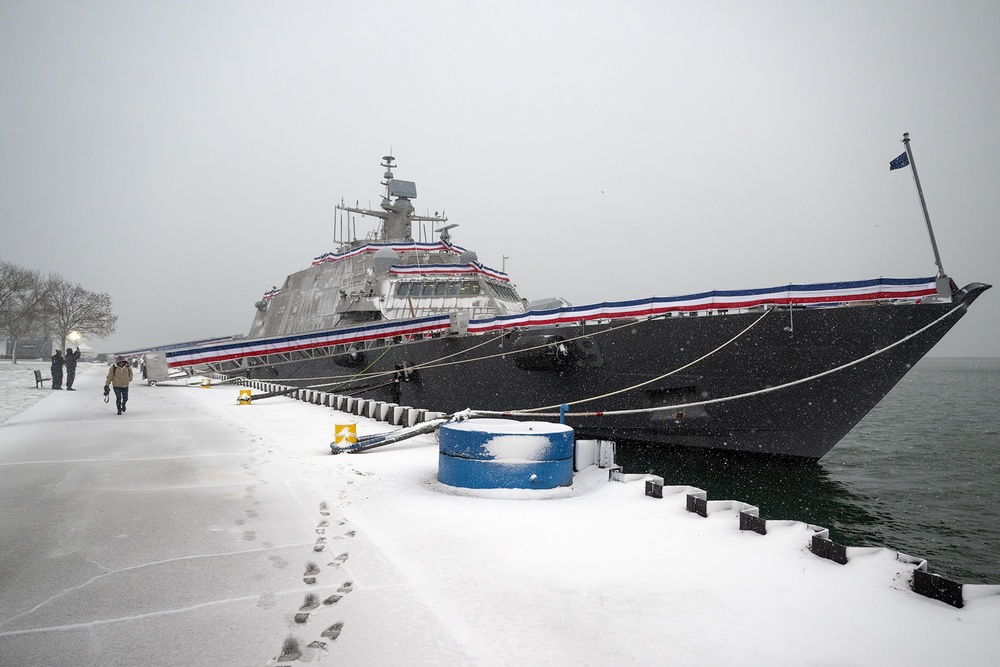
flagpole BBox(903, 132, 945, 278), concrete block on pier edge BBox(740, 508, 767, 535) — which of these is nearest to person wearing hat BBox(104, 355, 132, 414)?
concrete block on pier edge BBox(740, 508, 767, 535)

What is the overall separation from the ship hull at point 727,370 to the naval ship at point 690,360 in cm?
3

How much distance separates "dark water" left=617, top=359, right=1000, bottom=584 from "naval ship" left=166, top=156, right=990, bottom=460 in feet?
2.13

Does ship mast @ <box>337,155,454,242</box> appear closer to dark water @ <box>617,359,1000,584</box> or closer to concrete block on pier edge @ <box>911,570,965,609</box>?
dark water @ <box>617,359,1000,584</box>

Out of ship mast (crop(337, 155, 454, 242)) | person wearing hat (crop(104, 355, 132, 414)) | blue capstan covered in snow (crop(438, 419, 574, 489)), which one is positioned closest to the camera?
blue capstan covered in snow (crop(438, 419, 574, 489))

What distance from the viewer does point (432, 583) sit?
3303 millimetres

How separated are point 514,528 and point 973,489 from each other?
13.0 metres

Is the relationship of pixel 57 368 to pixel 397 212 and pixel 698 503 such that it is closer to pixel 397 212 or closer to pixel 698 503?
pixel 397 212

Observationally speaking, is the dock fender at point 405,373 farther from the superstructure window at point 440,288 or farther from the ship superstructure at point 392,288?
the superstructure window at point 440,288

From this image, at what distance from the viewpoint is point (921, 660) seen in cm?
248

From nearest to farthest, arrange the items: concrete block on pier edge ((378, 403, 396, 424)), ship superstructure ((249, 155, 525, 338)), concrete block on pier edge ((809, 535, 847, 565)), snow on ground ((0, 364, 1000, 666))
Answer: snow on ground ((0, 364, 1000, 666))
concrete block on pier edge ((809, 535, 847, 565))
concrete block on pier edge ((378, 403, 396, 424))
ship superstructure ((249, 155, 525, 338))

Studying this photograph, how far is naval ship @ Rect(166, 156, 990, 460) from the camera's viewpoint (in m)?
9.93

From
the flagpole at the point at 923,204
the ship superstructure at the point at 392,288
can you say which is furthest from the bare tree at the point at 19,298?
the flagpole at the point at 923,204

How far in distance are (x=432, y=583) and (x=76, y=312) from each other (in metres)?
73.1

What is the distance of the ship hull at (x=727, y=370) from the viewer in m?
10.0
